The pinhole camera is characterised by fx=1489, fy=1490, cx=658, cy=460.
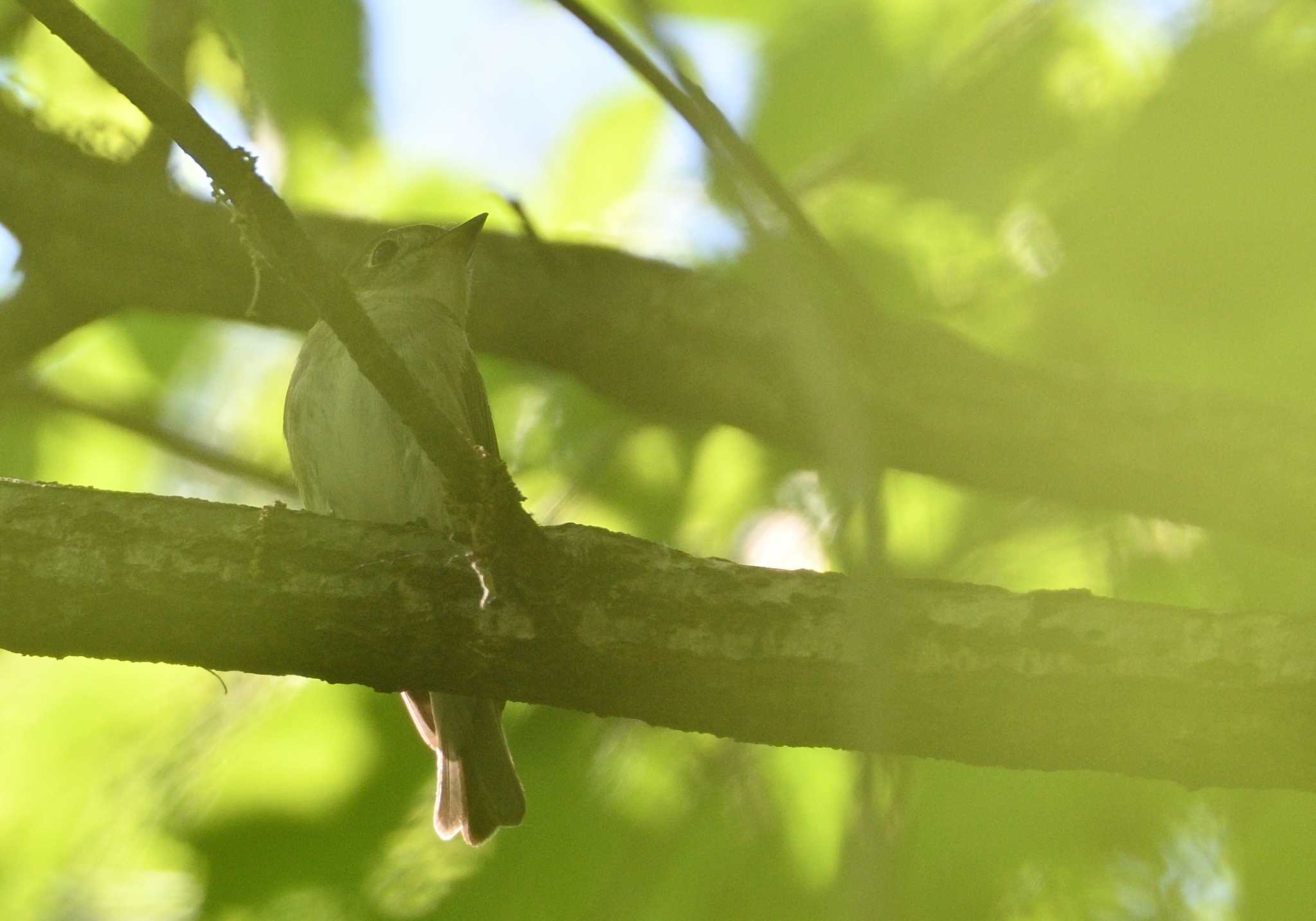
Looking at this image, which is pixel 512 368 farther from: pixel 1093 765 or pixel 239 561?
pixel 1093 765

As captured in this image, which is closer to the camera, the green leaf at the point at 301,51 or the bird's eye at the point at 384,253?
the green leaf at the point at 301,51

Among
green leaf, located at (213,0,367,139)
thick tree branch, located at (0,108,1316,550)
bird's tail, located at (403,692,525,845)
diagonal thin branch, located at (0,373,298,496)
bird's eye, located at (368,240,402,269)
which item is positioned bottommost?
bird's tail, located at (403,692,525,845)

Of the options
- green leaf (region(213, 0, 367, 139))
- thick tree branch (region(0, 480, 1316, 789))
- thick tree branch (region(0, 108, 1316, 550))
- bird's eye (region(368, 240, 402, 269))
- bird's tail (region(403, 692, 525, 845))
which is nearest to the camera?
thick tree branch (region(0, 480, 1316, 789))

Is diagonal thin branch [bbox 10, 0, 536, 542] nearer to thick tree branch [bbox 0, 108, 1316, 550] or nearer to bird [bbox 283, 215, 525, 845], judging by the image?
bird [bbox 283, 215, 525, 845]

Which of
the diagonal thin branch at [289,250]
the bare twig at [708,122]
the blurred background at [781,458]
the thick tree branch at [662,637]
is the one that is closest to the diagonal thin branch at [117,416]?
the blurred background at [781,458]

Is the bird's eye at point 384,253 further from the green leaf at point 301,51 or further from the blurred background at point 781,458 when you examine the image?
the green leaf at point 301,51

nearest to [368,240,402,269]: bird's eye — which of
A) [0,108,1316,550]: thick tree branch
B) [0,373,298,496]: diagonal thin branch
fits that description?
[0,108,1316,550]: thick tree branch

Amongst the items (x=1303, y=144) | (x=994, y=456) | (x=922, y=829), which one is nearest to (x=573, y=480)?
(x=994, y=456)
